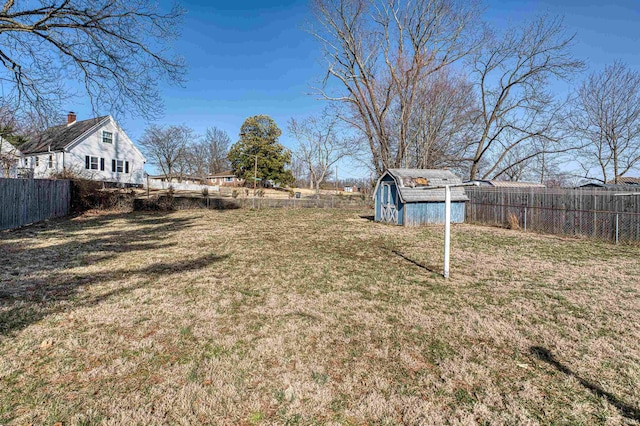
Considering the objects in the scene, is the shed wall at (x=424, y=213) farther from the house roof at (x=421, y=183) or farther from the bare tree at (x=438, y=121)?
the bare tree at (x=438, y=121)

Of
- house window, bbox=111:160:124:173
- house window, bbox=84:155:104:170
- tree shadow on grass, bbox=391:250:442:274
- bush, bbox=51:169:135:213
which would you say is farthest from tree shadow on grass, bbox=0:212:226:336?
house window, bbox=111:160:124:173

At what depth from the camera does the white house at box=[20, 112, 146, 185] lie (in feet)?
77.8

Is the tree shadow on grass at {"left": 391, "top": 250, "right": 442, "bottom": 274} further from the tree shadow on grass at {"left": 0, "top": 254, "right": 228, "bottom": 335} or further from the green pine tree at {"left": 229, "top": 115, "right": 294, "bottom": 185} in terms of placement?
the green pine tree at {"left": 229, "top": 115, "right": 294, "bottom": 185}

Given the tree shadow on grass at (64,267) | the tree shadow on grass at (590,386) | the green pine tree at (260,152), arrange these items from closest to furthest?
1. the tree shadow on grass at (590,386)
2. the tree shadow on grass at (64,267)
3. the green pine tree at (260,152)

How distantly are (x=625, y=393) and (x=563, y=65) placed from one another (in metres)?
26.4

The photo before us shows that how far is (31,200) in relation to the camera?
11.3 meters

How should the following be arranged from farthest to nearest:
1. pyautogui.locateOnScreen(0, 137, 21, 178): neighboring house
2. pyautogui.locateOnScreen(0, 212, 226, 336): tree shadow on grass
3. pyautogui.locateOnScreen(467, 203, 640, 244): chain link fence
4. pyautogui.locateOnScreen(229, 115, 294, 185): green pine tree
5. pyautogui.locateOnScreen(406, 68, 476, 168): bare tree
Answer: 1. pyautogui.locateOnScreen(229, 115, 294, 185): green pine tree
2. pyautogui.locateOnScreen(406, 68, 476, 168): bare tree
3. pyautogui.locateOnScreen(0, 137, 21, 178): neighboring house
4. pyautogui.locateOnScreen(467, 203, 640, 244): chain link fence
5. pyautogui.locateOnScreen(0, 212, 226, 336): tree shadow on grass

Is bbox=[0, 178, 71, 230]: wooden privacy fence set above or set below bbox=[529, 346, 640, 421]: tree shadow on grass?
above

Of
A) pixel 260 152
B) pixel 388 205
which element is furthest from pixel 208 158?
pixel 388 205

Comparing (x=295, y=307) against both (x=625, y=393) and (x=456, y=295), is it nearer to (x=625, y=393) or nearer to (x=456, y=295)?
(x=456, y=295)

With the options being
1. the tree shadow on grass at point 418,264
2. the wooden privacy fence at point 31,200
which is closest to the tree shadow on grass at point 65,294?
the tree shadow on grass at point 418,264

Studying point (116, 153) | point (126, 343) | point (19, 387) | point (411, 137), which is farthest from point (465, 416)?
point (116, 153)

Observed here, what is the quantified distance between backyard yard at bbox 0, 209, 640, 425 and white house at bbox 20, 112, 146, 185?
21765mm

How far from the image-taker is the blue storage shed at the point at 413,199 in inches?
565
